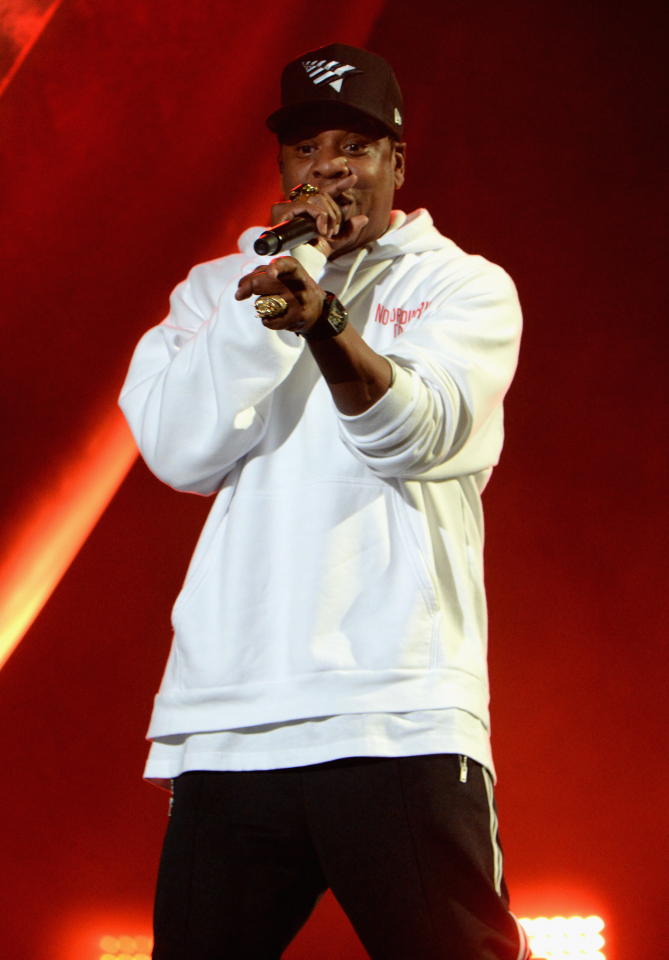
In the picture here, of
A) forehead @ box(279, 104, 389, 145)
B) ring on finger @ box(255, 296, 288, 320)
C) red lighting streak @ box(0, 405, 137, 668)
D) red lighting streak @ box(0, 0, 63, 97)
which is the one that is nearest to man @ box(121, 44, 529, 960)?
ring on finger @ box(255, 296, 288, 320)

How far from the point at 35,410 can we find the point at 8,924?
1089mm

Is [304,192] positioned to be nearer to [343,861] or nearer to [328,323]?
[328,323]

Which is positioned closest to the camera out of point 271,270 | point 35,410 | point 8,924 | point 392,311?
point 271,270

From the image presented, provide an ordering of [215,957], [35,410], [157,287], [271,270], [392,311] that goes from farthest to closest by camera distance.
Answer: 1. [157,287]
2. [35,410]
3. [392,311]
4. [215,957]
5. [271,270]

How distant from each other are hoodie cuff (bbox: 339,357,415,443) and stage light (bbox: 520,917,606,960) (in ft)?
4.36

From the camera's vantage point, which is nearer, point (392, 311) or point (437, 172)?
point (392, 311)

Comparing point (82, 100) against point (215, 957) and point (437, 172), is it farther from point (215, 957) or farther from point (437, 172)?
point (215, 957)

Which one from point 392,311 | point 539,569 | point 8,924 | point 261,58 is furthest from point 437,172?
point 8,924

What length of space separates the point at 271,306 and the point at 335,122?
579 mm

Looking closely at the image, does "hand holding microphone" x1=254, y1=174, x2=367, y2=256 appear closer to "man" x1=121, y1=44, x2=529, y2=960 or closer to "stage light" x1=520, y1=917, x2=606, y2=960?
"man" x1=121, y1=44, x2=529, y2=960

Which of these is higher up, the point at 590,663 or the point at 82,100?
the point at 82,100

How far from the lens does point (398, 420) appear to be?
89 centimetres

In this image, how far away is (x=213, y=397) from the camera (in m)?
1.08

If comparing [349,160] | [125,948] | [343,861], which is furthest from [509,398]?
[125,948]
